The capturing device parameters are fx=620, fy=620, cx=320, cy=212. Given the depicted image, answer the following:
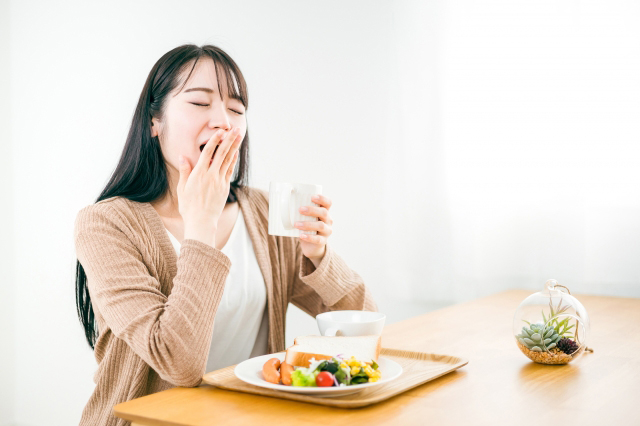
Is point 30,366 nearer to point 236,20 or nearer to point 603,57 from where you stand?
point 236,20

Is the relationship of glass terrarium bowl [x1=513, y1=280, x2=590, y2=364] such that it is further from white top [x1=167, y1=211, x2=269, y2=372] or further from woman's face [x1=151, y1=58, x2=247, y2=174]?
woman's face [x1=151, y1=58, x2=247, y2=174]

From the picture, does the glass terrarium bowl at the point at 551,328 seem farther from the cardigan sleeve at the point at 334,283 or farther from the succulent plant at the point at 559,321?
the cardigan sleeve at the point at 334,283

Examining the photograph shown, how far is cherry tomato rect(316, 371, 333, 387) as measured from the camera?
0.76 meters

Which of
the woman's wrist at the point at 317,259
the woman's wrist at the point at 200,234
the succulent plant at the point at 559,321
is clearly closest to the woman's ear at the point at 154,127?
the woman's wrist at the point at 200,234

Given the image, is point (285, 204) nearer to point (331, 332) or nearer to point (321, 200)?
point (321, 200)

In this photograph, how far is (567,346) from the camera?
3.10 ft

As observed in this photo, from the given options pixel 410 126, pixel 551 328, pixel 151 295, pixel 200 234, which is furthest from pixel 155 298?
pixel 410 126

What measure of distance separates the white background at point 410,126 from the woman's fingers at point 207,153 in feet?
3.09

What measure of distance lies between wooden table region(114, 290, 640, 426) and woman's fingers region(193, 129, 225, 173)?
16.0 inches

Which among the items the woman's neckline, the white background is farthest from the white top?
the white background

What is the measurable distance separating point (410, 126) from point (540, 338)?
3.57 feet

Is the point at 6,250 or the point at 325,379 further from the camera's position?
the point at 6,250

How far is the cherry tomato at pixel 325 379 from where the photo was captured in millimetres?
758

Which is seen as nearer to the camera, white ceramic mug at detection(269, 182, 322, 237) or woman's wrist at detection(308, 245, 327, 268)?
white ceramic mug at detection(269, 182, 322, 237)
